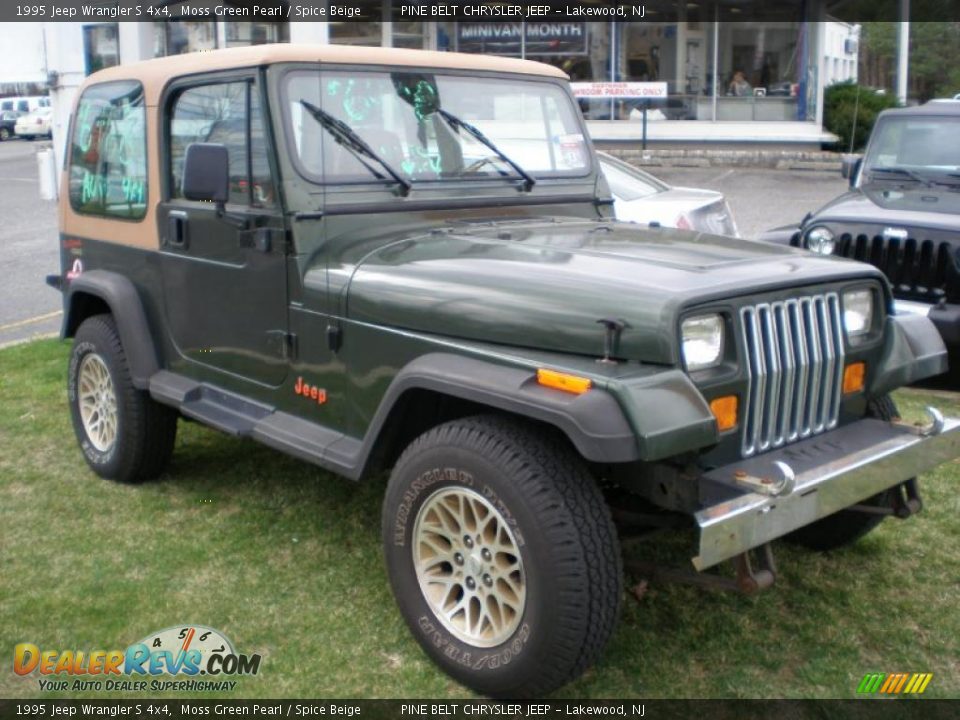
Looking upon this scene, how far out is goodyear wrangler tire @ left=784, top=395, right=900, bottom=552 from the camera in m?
4.02

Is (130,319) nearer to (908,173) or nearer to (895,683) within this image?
(895,683)

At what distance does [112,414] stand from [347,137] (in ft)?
6.47

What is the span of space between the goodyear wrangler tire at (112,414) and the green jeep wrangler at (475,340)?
15 mm

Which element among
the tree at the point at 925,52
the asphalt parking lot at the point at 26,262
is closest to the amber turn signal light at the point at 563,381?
the asphalt parking lot at the point at 26,262

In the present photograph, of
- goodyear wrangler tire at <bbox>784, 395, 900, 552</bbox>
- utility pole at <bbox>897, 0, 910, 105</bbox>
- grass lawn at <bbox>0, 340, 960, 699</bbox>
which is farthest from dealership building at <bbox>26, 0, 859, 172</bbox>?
goodyear wrangler tire at <bbox>784, 395, 900, 552</bbox>

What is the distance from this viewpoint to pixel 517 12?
22.9 m

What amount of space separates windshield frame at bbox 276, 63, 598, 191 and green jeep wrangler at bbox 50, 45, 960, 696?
0.04ft

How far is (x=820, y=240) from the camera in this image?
285 inches

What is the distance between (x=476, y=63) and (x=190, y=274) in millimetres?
1546

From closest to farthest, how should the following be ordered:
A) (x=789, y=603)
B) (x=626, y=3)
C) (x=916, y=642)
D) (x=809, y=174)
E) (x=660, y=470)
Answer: (x=660, y=470) < (x=916, y=642) < (x=789, y=603) < (x=809, y=174) < (x=626, y=3)

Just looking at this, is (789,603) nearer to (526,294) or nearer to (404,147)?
(526,294)

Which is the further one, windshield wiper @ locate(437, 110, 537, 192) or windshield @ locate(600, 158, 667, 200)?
windshield @ locate(600, 158, 667, 200)

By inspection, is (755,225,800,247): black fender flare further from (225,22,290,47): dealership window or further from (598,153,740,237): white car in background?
(225,22,290,47): dealership window

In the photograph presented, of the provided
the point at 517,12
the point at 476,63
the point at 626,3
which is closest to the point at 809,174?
the point at 626,3
